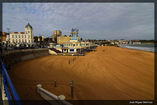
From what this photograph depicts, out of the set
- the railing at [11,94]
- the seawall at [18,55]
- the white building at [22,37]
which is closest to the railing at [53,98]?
the railing at [11,94]

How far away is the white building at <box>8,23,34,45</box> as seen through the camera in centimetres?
5667

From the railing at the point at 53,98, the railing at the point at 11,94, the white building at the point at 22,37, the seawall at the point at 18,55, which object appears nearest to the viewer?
the railing at the point at 11,94

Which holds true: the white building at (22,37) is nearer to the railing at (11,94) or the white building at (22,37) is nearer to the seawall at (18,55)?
the seawall at (18,55)

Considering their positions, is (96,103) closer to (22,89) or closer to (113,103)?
(113,103)

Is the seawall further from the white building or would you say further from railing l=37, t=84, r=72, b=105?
the white building

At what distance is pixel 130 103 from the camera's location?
535 centimetres

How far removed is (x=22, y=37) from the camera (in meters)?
58.9

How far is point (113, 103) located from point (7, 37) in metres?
81.4

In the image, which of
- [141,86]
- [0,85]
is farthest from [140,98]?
[0,85]

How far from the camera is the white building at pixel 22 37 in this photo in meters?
56.7

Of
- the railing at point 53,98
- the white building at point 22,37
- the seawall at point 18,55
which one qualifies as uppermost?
the white building at point 22,37

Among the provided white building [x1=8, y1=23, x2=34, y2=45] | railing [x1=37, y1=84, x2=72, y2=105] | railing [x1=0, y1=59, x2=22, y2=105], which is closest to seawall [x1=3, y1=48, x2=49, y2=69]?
railing [x1=0, y1=59, x2=22, y2=105]

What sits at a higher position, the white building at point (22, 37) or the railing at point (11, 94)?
the white building at point (22, 37)

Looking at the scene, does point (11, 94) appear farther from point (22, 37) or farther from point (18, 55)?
point (22, 37)
